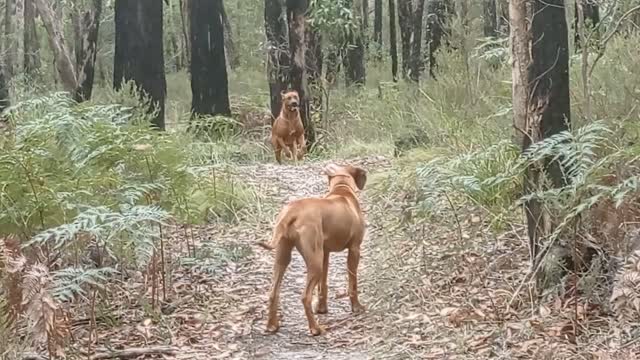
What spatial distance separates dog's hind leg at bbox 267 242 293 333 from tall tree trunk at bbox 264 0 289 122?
9161 mm

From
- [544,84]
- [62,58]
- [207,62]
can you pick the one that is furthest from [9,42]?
[544,84]

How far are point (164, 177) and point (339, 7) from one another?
9887mm

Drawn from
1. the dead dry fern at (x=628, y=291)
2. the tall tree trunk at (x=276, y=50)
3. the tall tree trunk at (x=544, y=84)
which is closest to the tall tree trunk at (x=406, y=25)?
the tall tree trunk at (x=276, y=50)

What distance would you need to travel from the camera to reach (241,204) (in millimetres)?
9242

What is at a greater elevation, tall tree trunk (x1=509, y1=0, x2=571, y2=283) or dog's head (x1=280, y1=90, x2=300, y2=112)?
tall tree trunk (x1=509, y1=0, x2=571, y2=283)

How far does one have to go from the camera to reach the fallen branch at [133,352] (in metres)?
5.43

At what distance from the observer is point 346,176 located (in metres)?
6.79

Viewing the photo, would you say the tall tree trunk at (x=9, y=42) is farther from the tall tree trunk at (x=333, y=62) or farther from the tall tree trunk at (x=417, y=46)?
the tall tree trunk at (x=417, y=46)

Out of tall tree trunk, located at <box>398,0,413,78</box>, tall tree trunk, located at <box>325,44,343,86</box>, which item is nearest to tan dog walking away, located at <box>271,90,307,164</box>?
tall tree trunk, located at <box>325,44,343,86</box>

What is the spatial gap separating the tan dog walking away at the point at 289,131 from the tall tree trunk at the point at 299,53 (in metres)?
1.30

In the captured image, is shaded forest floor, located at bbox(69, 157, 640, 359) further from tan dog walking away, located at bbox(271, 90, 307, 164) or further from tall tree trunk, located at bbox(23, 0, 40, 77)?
tall tree trunk, located at bbox(23, 0, 40, 77)

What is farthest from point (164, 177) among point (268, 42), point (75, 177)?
point (268, 42)

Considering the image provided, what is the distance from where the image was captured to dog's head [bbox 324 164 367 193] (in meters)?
6.70

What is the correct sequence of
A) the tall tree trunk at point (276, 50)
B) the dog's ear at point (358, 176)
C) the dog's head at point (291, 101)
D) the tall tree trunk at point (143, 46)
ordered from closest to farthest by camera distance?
the dog's ear at point (358, 176), the dog's head at point (291, 101), the tall tree trunk at point (143, 46), the tall tree trunk at point (276, 50)
